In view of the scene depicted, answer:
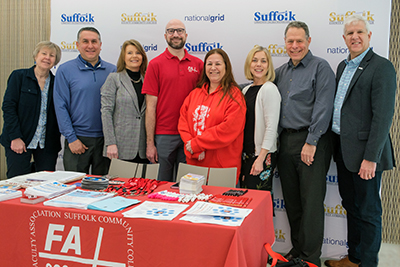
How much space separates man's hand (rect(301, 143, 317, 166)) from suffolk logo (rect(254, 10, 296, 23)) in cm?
143

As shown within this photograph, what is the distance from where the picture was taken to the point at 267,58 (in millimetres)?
2814

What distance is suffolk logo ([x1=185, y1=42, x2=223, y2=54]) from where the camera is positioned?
3.45 m

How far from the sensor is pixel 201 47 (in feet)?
11.4

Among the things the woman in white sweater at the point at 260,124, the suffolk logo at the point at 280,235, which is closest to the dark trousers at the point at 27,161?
the woman in white sweater at the point at 260,124

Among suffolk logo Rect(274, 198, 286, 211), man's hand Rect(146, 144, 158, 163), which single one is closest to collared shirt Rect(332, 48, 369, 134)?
suffolk logo Rect(274, 198, 286, 211)

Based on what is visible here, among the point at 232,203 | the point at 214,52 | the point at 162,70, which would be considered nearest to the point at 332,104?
the point at 214,52

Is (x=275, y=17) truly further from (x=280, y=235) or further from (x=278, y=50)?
(x=280, y=235)

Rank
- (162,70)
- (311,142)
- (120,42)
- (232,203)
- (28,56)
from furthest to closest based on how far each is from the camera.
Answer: (28,56) → (120,42) → (162,70) → (311,142) → (232,203)

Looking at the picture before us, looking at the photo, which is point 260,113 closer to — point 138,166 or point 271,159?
point 271,159

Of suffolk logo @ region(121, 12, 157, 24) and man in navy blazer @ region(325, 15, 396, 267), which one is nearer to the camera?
man in navy blazer @ region(325, 15, 396, 267)

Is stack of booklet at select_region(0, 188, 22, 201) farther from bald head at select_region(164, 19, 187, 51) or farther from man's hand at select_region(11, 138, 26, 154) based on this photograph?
bald head at select_region(164, 19, 187, 51)

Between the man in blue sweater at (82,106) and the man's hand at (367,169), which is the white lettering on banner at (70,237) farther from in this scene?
the man's hand at (367,169)

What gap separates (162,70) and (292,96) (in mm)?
1237

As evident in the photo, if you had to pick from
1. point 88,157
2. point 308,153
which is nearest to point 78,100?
point 88,157
